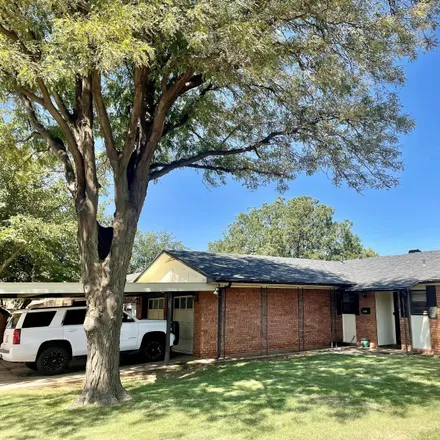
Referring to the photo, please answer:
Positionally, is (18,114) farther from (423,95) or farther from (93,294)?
(423,95)

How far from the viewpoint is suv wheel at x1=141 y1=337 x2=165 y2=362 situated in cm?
1258

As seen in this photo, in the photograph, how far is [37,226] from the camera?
14.3 metres

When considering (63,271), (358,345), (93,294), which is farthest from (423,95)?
(63,271)

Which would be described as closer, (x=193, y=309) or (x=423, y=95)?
(x=423, y=95)

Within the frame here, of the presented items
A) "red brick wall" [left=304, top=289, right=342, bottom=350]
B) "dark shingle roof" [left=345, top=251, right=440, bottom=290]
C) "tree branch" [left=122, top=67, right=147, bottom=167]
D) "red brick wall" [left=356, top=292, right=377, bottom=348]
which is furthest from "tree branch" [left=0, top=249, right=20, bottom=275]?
"red brick wall" [left=356, top=292, right=377, bottom=348]

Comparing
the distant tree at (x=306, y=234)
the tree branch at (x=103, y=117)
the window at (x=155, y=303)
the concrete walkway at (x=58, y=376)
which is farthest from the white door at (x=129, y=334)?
the distant tree at (x=306, y=234)

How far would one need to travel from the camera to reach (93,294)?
743 centimetres

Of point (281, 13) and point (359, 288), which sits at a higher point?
point (281, 13)

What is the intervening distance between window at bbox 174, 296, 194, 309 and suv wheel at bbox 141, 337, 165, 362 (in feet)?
6.80

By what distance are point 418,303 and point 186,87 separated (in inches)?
439

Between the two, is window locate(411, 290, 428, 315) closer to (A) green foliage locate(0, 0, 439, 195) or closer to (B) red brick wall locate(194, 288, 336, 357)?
(B) red brick wall locate(194, 288, 336, 357)

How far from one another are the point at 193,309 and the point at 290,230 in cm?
2717

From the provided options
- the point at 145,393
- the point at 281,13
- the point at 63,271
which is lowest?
the point at 145,393

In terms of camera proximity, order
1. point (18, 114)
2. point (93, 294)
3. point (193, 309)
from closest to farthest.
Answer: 1. point (93, 294)
2. point (18, 114)
3. point (193, 309)
